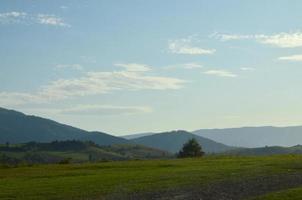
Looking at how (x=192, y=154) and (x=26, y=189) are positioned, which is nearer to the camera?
(x=26, y=189)

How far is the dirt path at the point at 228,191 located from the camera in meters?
41.2

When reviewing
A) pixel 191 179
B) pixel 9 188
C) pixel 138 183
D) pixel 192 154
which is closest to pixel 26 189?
pixel 9 188

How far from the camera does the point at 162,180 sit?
57.6 meters

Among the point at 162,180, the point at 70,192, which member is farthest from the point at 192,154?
the point at 70,192

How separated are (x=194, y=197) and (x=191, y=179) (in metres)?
15.8

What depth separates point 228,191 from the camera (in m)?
43.6

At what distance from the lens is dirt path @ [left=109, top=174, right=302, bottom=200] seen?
4119 cm

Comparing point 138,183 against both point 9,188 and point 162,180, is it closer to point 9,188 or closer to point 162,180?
point 162,180

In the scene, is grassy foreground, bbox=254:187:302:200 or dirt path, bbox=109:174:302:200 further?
dirt path, bbox=109:174:302:200

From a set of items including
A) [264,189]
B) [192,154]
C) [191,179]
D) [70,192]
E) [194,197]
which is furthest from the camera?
[192,154]

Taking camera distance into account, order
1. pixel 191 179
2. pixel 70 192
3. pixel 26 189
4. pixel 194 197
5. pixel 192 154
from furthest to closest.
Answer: pixel 192 154, pixel 191 179, pixel 26 189, pixel 70 192, pixel 194 197

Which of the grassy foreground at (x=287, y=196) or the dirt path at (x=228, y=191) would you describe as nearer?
the grassy foreground at (x=287, y=196)

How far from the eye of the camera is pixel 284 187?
45.2m

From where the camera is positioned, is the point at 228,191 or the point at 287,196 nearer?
the point at 287,196
